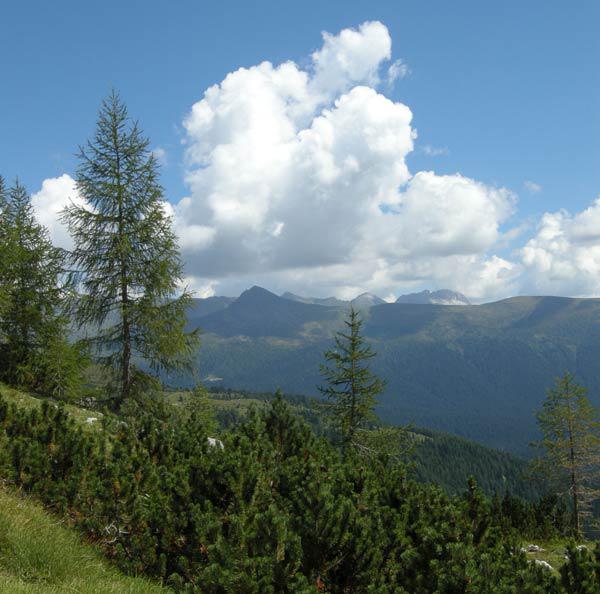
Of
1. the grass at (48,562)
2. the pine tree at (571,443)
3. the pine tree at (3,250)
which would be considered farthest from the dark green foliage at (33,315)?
the pine tree at (571,443)

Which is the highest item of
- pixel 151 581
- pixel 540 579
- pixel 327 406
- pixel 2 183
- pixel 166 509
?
pixel 2 183

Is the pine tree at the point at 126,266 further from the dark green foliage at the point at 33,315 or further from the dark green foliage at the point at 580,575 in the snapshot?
the dark green foliage at the point at 580,575

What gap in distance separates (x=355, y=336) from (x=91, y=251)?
1624cm

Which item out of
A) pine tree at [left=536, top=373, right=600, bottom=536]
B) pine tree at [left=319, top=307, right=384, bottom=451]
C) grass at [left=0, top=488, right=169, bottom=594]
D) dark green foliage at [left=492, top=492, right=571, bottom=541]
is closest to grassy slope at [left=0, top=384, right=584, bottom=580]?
grass at [left=0, top=488, right=169, bottom=594]

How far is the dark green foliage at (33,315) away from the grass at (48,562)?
1725 centimetres

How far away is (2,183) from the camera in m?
26.6

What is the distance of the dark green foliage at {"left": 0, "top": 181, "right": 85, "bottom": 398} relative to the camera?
22812mm

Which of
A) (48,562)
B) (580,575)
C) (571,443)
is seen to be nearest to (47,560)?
(48,562)

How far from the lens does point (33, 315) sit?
2483 cm

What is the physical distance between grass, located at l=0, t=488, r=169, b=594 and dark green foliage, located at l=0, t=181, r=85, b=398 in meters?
17.3

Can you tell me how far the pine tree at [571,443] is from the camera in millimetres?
34719

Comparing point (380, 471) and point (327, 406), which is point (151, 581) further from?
point (327, 406)

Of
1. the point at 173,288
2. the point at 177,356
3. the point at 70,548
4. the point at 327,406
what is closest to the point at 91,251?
the point at 173,288

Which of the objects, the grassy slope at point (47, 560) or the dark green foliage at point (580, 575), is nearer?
the grassy slope at point (47, 560)
